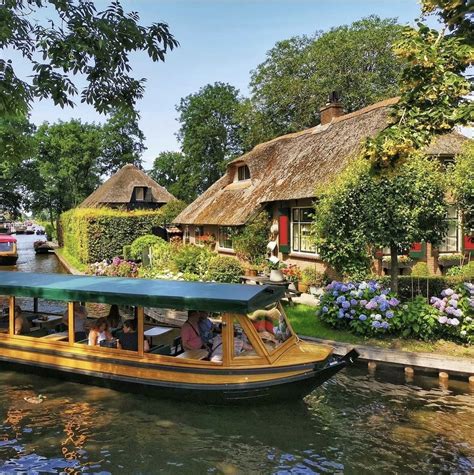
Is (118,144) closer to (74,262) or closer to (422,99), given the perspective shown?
(74,262)

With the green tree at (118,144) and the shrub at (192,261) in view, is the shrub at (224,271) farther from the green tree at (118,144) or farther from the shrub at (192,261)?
the green tree at (118,144)

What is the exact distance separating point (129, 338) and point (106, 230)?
20.0m

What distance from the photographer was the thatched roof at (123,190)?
41.1 m

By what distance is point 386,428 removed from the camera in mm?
7285

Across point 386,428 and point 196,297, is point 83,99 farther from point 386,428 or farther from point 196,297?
point 386,428

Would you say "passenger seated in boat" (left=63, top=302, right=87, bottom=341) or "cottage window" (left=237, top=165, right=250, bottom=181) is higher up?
"cottage window" (left=237, top=165, right=250, bottom=181)

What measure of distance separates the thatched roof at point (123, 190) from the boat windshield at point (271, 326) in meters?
34.2

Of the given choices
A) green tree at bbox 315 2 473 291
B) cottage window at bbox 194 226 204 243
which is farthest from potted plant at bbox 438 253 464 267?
cottage window at bbox 194 226 204 243

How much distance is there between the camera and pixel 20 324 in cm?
1009

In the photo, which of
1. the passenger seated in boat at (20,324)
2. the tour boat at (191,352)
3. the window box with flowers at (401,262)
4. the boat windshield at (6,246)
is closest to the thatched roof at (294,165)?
the window box with flowers at (401,262)

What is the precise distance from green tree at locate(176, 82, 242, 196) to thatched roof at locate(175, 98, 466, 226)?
83.6 feet

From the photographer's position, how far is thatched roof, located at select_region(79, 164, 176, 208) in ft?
135

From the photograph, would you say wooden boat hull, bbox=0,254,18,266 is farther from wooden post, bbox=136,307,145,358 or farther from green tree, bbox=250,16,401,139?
wooden post, bbox=136,307,145,358

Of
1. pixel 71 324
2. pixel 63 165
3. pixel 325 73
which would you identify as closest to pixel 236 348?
pixel 71 324
